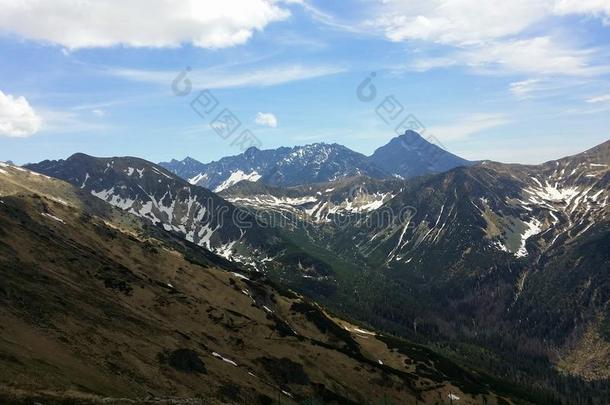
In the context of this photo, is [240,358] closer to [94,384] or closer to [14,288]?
[14,288]

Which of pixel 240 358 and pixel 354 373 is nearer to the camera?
pixel 240 358

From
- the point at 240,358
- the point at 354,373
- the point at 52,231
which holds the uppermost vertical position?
the point at 52,231

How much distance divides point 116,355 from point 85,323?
13.9 metres

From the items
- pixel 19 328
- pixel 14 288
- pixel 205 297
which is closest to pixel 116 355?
pixel 19 328

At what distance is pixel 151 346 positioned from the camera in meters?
102

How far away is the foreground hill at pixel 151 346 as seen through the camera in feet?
227

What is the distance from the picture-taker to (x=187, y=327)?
469 ft

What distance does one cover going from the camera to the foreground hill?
69.2m

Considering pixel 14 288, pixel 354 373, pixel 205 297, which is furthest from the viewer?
pixel 205 297

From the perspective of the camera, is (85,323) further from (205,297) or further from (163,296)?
(205,297)

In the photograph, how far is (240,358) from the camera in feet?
437

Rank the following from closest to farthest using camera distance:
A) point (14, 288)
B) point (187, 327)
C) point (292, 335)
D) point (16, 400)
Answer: point (16, 400) → point (14, 288) → point (187, 327) → point (292, 335)

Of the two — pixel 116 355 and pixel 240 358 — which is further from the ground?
pixel 116 355

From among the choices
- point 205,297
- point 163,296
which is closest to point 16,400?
point 163,296
